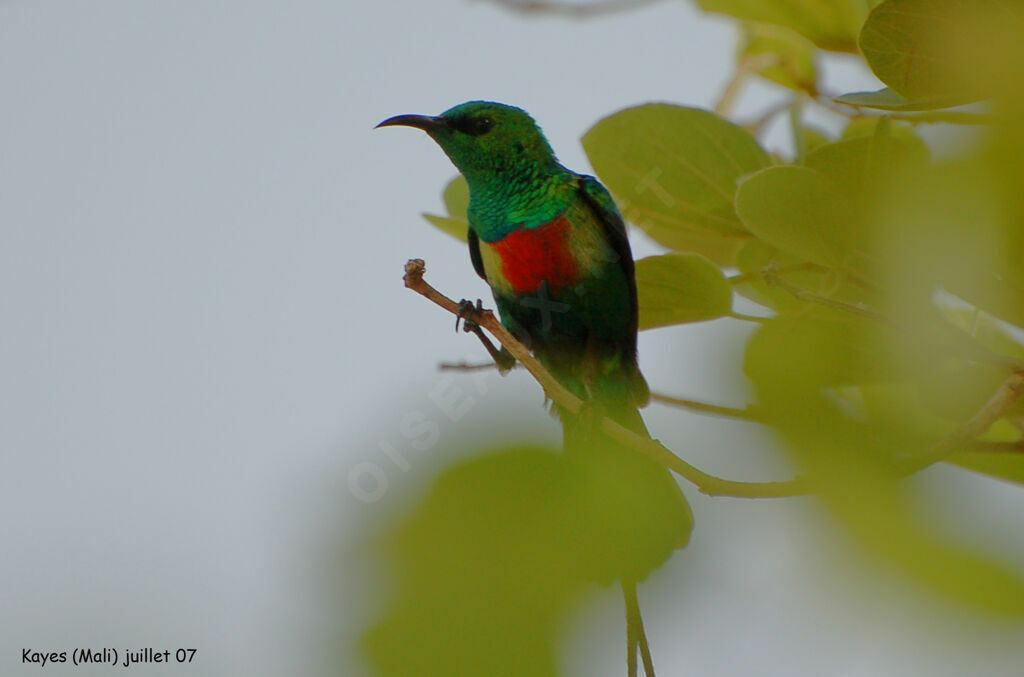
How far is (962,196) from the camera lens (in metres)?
0.67

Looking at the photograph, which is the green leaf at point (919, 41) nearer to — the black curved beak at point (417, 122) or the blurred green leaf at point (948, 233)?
the blurred green leaf at point (948, 233)

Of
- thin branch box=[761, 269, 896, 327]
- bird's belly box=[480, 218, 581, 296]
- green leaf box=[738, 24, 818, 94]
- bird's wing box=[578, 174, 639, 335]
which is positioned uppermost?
green leaf box=[738, 24, 818, 94]

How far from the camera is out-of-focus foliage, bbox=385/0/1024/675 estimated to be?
0.60 metres

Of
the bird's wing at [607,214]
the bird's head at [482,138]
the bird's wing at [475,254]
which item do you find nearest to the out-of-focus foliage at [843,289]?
the bird's wing at [475,254]

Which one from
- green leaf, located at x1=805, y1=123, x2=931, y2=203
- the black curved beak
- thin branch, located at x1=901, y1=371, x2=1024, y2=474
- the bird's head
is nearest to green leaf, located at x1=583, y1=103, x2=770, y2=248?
Result: green leaf, located at x1=805, y1=123, x2=931, y2=203

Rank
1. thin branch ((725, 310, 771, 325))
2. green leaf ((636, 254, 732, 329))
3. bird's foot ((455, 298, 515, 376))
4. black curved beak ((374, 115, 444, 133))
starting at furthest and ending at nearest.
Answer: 1. black curved beak ((374, 115, 444, 133))
2. bird's foot ((455, 298, 515, 376))
3. green leaf ((636, 254, 732, 329))
4. thin branch ((725, 310, 771, 325))

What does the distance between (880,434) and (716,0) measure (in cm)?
96

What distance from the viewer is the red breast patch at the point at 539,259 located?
105 inches

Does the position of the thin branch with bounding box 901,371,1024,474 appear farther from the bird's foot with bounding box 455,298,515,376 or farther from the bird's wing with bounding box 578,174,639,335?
the bird's wing with bounding box 578,174,639,335

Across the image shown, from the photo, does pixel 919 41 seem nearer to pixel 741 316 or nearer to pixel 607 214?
pixel 741 316

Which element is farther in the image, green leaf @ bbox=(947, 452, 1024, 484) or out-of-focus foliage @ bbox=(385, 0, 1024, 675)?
green leaf @ bbox=(947, 452, 1024, 484)

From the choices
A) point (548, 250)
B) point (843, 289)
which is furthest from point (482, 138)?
point (843, 289)

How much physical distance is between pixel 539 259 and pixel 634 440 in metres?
1.55

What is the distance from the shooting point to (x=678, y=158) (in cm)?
168
